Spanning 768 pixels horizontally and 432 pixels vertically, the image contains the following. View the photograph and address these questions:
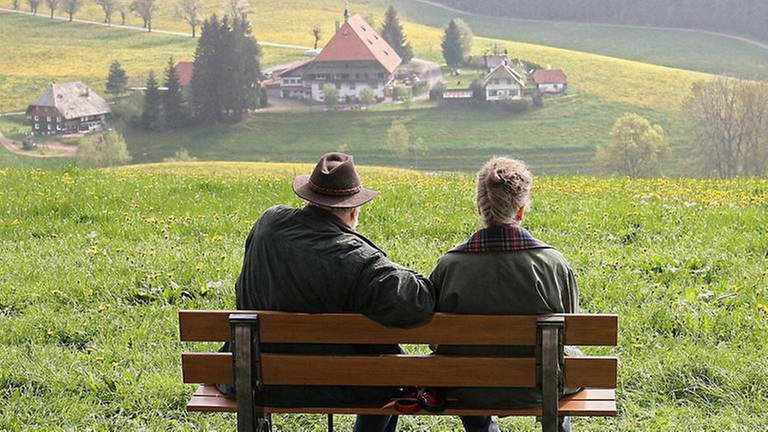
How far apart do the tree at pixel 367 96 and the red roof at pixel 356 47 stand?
4647 millimetres

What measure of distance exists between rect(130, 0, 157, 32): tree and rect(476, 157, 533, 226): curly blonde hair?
119 metres

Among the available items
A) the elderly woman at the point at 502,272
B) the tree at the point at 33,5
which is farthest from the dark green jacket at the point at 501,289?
the tree at the point at 33,5

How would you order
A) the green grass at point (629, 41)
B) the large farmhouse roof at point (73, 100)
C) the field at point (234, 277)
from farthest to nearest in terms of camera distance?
1. the green grass at point (629, 41)
2. the large farmhouse roof at point (73, 100)
3. the field at point (234, 277)

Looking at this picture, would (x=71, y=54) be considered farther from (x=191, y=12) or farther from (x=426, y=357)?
(x=426, y=357)

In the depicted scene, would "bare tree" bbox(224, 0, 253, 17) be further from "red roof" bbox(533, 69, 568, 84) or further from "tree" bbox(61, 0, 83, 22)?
"red roof" bbox(533, 69, 568, 84)

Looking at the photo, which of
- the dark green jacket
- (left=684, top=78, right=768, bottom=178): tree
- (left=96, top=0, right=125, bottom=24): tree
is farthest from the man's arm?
(left=96, top=0, right=125, bottom=24): tree

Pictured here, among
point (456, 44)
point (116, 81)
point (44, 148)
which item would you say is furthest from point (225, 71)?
point (456, 44)

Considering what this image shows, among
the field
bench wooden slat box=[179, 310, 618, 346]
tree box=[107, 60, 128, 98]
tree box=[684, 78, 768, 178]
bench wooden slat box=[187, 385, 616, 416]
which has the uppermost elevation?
bench wooden slat box=[179, 310, 618, 346]

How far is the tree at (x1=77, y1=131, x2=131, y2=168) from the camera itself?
303 ft

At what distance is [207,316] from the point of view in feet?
13.6

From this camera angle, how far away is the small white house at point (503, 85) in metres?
102

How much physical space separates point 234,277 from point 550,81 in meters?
96.6

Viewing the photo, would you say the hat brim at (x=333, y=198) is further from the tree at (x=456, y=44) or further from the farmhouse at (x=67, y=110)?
the tree at (x=456, y=44)

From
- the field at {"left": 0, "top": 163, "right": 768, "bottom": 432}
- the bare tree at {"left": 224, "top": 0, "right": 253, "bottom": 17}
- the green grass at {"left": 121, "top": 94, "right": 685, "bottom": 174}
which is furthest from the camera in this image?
the bare tree at {"left": 224, "top": 0, "right": 253, "bottom": 17}
